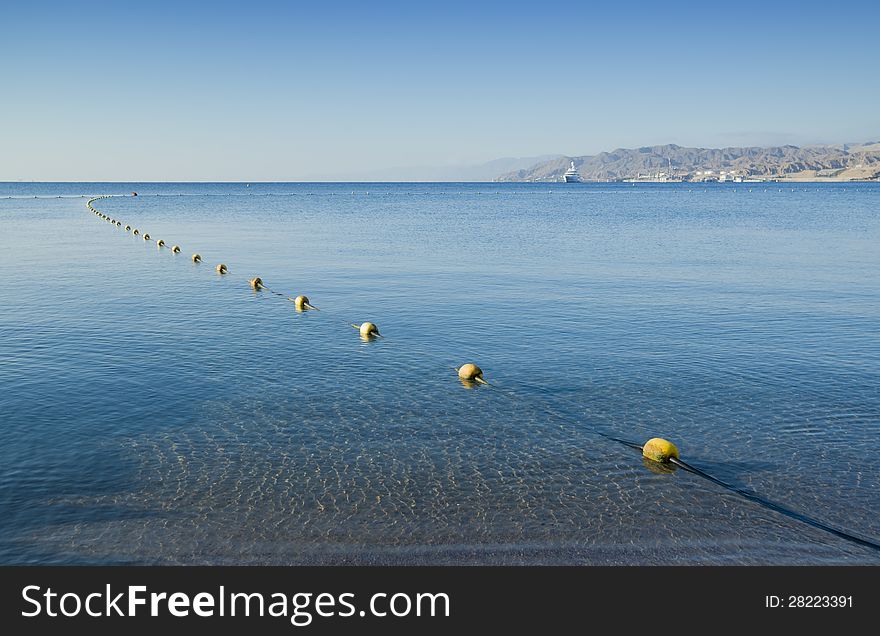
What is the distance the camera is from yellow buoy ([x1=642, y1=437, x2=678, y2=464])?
15172mm

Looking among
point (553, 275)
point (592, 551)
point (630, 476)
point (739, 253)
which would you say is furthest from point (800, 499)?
point (739, 253)

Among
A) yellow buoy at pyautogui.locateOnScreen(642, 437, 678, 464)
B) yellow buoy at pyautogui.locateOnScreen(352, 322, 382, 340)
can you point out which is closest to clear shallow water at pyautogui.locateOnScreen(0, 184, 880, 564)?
yellow buoy at pyautogui.locateOnScreen(642, 437, 678, 464)

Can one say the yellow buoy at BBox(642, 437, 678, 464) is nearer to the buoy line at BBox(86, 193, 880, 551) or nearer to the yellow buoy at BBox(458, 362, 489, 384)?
the buoy line at BBox(86, 193, 880, 551)

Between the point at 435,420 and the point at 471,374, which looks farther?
the point at 471,374

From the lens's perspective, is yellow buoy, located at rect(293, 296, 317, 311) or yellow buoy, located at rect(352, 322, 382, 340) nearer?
yellow buoy, located at rect(352, 322, 382, 340)

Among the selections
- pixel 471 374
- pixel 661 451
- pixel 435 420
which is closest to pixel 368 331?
pixel 471 374

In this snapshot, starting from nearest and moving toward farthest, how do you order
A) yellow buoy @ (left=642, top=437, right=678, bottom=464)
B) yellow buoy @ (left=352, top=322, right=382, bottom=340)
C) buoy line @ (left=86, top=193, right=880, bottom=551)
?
buoy line @ (left=86, top=193, right=880, bottom=551), yellow buoy @ (left=642, top=437, right=678, bottom=464), yellow buoy @ (left=352, top=322, right=382, bottom=340)

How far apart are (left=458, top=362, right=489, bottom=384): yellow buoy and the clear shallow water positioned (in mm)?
535

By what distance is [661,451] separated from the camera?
49.9 feet

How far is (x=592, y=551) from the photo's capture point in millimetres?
11891

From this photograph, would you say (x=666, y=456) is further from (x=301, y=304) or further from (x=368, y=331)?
(x=301, y=304)

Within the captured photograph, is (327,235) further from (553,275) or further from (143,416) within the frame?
(143,416)

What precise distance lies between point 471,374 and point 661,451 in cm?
680
